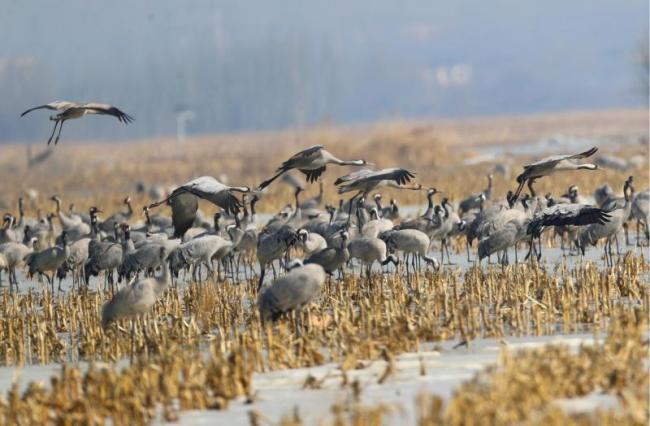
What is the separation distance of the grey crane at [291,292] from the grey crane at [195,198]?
2.13 meters

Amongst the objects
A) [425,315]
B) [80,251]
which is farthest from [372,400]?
[80,251]

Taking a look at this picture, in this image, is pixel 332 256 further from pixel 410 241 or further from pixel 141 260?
pixel 141 260

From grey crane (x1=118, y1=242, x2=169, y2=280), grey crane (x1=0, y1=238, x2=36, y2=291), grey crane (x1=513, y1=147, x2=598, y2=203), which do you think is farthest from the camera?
grey crane (x1=0, y1=238, x2=36, y2=291)

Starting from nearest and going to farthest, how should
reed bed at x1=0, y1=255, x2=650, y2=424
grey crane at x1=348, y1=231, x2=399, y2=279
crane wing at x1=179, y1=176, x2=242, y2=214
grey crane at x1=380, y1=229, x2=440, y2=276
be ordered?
reed bed at x1=0, y1=255, x2=650, y2=424, crane wing at x1=179, y1=176, x2=242, y2=214, grey crane at x1=348, y1=231, x2=399, y2=279, grey crane at x1=380, y1=229, x2=440, y2=276

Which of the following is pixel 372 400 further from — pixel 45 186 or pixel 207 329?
pixel 45 186

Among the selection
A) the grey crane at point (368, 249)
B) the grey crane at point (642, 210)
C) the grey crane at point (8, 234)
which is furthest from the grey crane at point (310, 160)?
the grey crane at point (8, 234)

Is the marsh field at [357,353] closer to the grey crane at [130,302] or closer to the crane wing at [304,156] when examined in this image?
the grey crane at [130,302]

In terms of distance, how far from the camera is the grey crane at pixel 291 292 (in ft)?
29.1

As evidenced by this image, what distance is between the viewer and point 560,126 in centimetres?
11181

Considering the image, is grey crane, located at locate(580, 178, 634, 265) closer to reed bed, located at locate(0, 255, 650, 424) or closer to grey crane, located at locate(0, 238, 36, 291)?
reed bed, located at locate(0, 255, 650, 424)

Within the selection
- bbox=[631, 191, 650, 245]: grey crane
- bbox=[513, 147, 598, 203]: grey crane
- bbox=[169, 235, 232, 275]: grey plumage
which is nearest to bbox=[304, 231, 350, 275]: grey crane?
bbox=[169, 235, 232, 275]: grey plumage

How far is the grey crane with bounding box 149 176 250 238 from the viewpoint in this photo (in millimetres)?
11227

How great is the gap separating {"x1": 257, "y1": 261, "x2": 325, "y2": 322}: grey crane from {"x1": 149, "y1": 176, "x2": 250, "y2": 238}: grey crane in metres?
2.13

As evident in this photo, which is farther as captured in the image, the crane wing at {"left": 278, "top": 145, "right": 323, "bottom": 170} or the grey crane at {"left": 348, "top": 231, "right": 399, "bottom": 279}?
the crane wing at {"left": 278, "top": 145, "right": 323, "bottom": 170}
